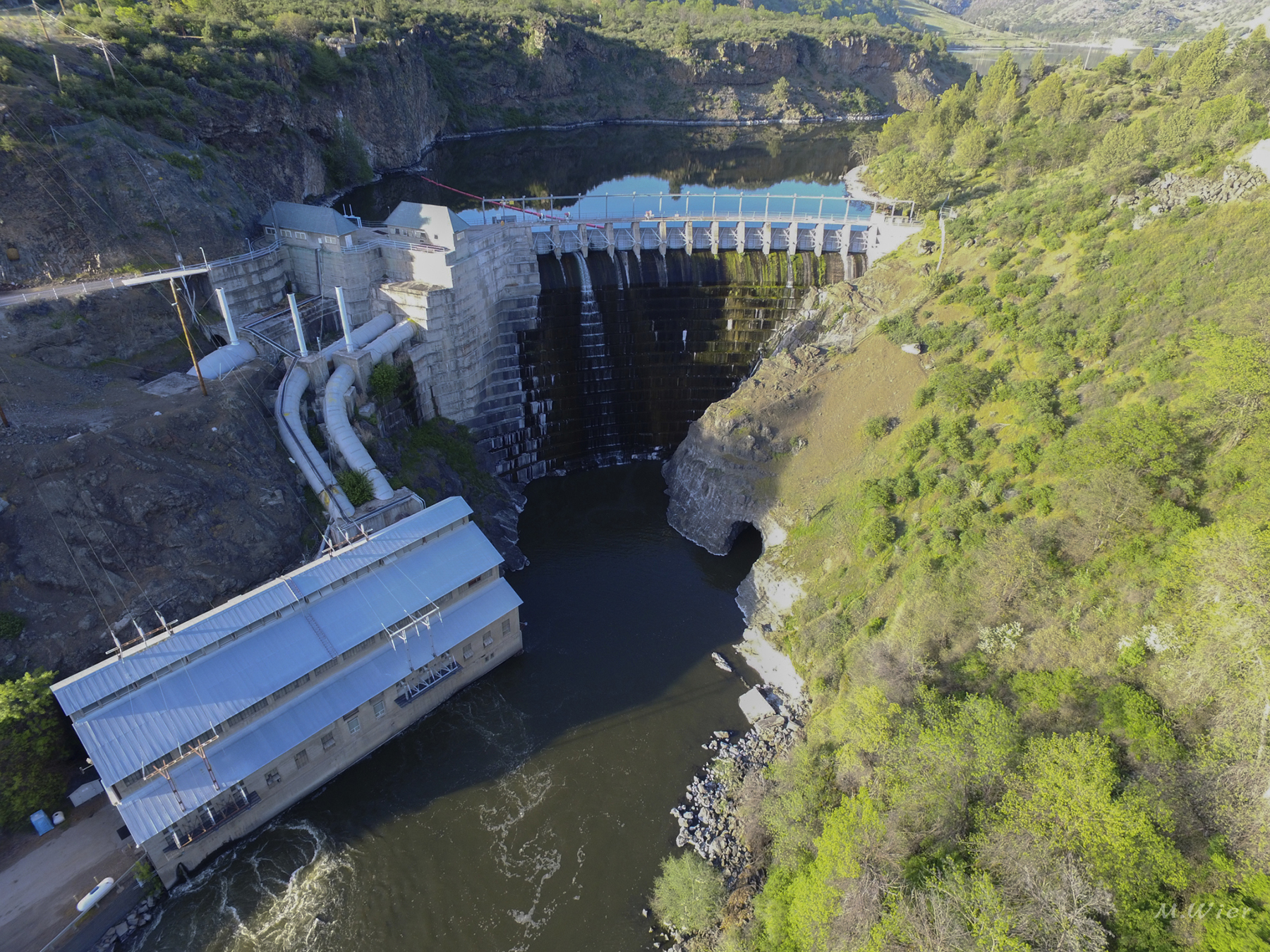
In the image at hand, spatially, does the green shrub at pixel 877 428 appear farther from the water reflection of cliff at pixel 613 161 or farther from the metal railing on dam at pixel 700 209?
the water reflection of cliff at pixel 613 161

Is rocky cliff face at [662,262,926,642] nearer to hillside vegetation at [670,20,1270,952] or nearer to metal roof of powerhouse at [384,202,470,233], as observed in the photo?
hillside vegetation at [670,20,1270,952]

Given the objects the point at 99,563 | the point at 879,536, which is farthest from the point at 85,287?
the point at 879,536

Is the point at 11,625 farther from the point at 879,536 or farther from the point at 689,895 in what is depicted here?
the point at 879,536

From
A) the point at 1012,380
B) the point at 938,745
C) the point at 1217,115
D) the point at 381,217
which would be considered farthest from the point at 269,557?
the point at 1217,115

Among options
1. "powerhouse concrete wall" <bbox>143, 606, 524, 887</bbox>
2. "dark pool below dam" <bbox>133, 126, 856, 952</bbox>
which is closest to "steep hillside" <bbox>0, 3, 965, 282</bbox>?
"dark pool below dam" <bbox>133, 126, 856, 952</bbox>

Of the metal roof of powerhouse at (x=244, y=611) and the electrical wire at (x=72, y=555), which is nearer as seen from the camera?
the metal roof of powerhouse at (x=244, y=611)

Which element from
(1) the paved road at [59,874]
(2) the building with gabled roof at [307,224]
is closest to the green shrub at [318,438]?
(2) the building with gabled roof at [307,224]
